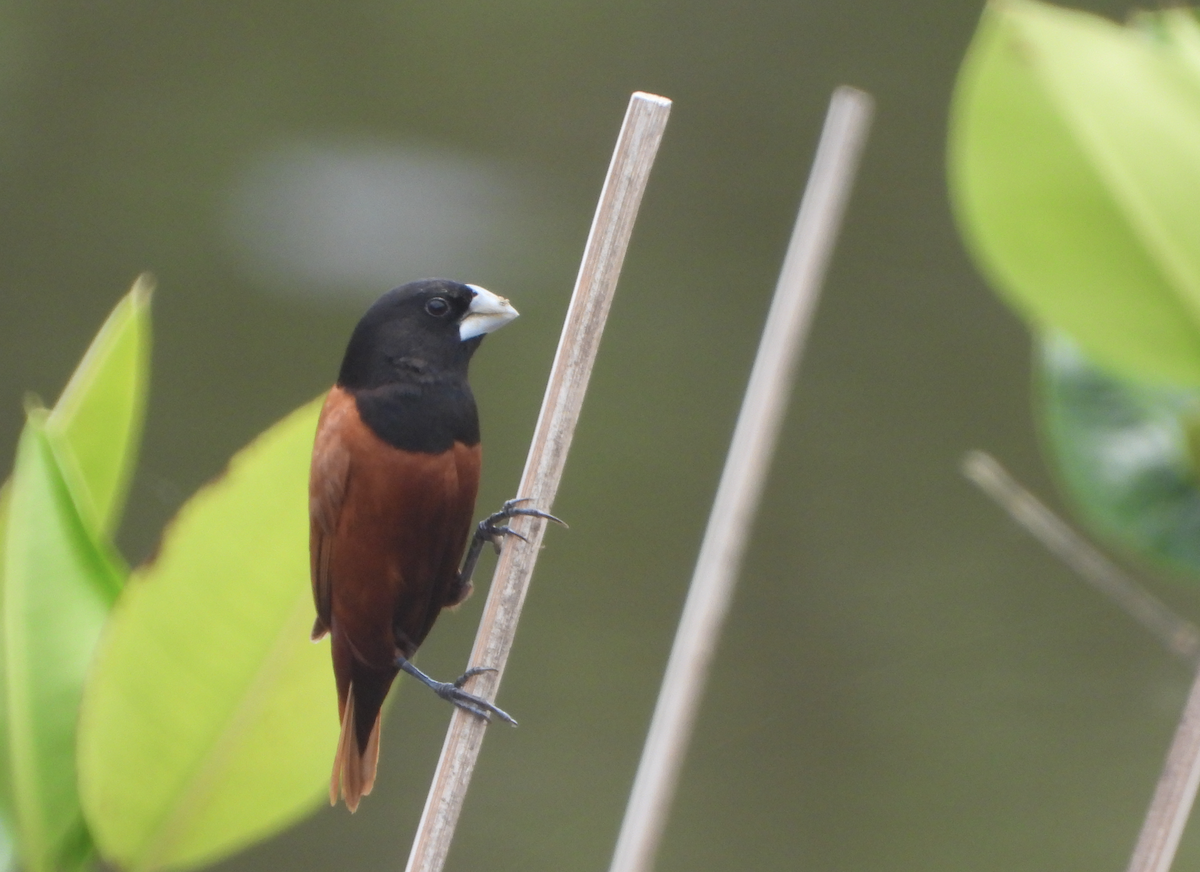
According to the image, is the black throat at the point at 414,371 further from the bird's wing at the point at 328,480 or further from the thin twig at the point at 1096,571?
the thin twig at the point at 1096,571

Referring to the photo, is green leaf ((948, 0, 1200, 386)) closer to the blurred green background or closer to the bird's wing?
the bird's wing

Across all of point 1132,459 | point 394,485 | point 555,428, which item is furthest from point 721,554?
point 394,485

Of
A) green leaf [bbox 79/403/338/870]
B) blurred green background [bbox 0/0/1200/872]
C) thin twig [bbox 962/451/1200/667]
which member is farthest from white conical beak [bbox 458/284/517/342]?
blurred green background [bbox 0/0/1200/872]

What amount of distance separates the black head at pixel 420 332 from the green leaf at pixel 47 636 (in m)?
0.37

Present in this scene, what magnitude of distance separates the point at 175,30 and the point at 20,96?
0.22 meters

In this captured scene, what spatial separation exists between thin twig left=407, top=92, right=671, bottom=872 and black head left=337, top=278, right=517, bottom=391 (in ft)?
0.91

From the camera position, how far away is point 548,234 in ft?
5.30

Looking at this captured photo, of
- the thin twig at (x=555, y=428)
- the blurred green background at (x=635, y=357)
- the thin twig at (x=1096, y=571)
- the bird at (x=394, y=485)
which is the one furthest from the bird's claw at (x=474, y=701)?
the blurred green background at (x=635, y=357)

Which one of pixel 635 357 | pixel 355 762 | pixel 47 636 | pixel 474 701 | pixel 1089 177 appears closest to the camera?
pixel 1089 177

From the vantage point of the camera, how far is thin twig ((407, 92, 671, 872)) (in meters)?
0.42

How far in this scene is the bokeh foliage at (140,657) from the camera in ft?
1.19

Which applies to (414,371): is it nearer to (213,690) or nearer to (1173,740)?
(213,690)

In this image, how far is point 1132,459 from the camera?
22 centimetres

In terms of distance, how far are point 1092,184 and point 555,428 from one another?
0.30m
